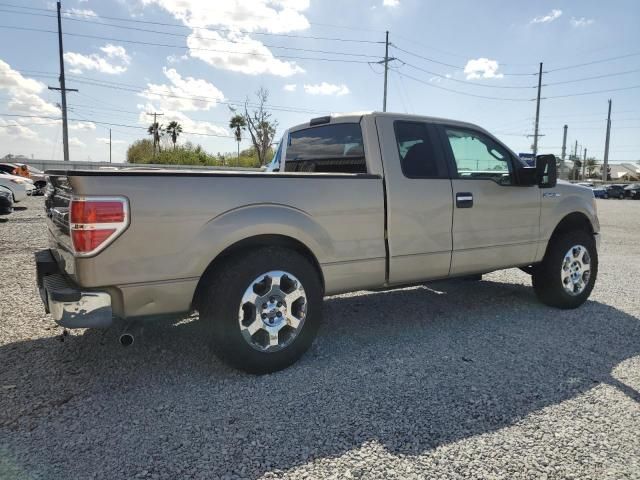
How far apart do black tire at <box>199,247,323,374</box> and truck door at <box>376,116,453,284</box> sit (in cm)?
82

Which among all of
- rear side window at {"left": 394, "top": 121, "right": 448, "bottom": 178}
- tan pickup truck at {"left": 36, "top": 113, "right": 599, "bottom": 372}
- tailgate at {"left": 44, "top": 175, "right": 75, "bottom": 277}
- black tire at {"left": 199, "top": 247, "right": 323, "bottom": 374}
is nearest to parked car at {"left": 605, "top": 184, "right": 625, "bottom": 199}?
tan pickup truck at {"left": 36, "top": 113, "right": 599, "bottom": 372}

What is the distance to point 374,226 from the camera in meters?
3.67

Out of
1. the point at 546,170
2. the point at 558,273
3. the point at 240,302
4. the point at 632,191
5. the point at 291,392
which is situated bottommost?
the point at 291,392

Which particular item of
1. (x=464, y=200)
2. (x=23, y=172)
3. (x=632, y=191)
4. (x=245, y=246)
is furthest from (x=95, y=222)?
(x=632, y=191)

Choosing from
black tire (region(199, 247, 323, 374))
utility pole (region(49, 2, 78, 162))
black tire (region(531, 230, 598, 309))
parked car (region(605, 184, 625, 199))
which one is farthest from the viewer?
parked car (region(605, 184, 625, 199))

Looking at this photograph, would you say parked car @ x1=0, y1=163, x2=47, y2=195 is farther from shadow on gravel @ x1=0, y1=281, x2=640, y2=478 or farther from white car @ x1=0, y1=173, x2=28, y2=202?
shadow on gravel @ x1=0, y1=281, x2=640, y2=478

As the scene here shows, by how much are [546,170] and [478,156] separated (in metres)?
0.68

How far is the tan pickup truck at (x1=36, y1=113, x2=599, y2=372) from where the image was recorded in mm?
2746

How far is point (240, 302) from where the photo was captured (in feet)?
10.2

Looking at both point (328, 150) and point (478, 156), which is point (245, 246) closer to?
point (328, 150)

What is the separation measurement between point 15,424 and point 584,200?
18.2 ft

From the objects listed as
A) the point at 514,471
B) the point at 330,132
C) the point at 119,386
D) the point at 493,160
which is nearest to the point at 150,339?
the point at 119,386

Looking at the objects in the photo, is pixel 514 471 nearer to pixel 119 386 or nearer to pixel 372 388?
pixel 372 388

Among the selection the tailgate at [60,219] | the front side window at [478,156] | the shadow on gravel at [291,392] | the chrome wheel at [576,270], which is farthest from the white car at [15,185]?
the chrome wheel at [576,270]
